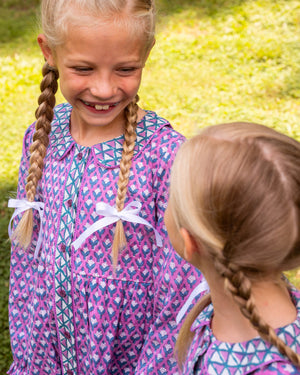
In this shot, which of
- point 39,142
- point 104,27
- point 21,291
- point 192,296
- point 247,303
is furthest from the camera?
point 21,291

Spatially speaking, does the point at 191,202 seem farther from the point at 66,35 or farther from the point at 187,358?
the point at 66,35

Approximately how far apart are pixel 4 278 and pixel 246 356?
2.37m

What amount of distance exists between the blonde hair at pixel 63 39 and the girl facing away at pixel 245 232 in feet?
1.57

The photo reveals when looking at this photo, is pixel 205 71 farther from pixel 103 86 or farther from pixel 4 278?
pixel 103 86

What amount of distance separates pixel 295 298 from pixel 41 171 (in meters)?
1.11

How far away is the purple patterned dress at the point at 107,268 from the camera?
6.54 feet

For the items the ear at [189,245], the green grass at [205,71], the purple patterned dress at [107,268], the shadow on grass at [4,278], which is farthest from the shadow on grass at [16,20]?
the ear at [189,245]

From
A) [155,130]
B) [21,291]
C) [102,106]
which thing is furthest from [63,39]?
[21,291]

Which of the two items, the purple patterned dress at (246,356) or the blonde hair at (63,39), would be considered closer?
the purple patterned dress at (246,356)

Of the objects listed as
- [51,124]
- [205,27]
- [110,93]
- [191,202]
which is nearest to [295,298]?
[191,202]

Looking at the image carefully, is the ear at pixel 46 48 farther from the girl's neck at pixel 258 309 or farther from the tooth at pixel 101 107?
the girl's neck at pixel 258 309

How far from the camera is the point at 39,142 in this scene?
7.17 ft

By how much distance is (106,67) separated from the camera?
1820 mm

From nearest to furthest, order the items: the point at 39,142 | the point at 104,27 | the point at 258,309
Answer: the point at 258,309
the point at 104,27
the point at 39,142
